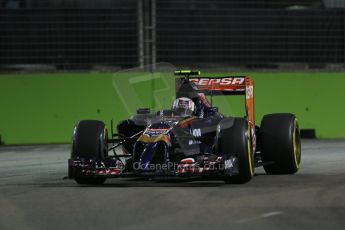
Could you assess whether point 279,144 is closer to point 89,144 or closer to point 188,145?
point 188,145

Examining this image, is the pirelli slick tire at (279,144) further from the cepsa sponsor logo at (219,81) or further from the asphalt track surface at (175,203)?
the cepsa sponsor logo at (219,81)

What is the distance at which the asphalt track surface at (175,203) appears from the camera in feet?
24.3

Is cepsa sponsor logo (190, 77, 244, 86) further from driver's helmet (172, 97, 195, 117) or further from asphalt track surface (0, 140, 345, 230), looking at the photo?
asphalt track surface (0, 140, 345, 230)

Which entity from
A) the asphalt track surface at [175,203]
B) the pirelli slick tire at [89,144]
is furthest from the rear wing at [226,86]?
the pirelli slick tire at [89,144]

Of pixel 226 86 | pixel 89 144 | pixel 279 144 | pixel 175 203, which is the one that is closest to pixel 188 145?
pixel 89 144

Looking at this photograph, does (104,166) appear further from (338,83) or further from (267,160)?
(338,83)

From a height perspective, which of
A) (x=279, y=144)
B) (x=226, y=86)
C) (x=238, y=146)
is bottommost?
(x=279, y=144)

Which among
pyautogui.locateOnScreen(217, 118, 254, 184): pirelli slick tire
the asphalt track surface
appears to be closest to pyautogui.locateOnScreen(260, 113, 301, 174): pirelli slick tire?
the asphalt track surface

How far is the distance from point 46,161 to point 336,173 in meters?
5.45

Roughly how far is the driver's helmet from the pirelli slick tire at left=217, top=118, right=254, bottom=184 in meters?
1.03

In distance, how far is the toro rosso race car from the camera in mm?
10375

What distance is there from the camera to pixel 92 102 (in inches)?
794

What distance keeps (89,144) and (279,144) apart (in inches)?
106

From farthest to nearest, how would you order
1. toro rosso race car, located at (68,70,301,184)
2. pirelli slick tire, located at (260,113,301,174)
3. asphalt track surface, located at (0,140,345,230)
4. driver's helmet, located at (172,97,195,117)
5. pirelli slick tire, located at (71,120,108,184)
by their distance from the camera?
pirelli slick tire, located at (260,113,301,174) < driver's helmet, located at (172,97,195,117) < pirelli slick tire, located at (71,120,108,184) < toro rosso race car, located at (68,70,301,184) < asphalt track surface, located at (0,140,345,230)
